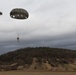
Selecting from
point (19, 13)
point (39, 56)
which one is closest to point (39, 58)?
point (39, 56)

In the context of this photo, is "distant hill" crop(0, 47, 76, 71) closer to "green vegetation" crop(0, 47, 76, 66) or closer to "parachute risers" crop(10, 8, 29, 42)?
"green vegetation" crop(0, 47, 76, 66)

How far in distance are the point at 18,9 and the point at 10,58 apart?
109086 mm

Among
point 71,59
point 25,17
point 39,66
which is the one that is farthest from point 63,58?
point 25,17

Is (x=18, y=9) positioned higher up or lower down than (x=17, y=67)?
higher up

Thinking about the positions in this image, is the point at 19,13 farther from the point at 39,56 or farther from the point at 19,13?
the point at 39,56

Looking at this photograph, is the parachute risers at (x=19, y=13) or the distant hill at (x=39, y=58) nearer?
the parachute risers at (x=19, y=13)

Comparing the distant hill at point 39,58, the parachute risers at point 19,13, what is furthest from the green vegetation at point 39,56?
the parachute risers at point 19,13

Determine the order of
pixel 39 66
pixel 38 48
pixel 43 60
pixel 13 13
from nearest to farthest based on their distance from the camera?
pixel 13 13, pixel 39 66, pixel 43 60, pixel 38 48

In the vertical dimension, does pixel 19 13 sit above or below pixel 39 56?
above

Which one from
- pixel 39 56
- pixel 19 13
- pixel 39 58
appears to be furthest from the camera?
pixel 39 56

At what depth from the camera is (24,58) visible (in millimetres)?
155000

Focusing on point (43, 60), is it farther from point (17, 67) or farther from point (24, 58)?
point (17, 67)

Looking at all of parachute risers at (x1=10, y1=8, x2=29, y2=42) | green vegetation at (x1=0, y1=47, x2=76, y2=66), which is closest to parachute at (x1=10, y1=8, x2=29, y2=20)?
parachute risers at (x1=10, y1=8, x2=29, y2=42)

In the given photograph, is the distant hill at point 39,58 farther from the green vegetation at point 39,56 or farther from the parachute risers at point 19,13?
the parachute risers at point 19,13
